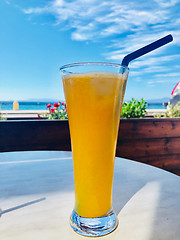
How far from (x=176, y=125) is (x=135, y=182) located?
2.05 metres

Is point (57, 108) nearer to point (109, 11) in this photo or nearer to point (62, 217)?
point (62, 217)

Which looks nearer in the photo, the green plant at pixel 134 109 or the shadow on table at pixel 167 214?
the shadow on table at pixel 167 214

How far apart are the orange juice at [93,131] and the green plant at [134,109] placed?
2.14m

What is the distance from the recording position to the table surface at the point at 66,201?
0.36 metres

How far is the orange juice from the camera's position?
392 millimetres

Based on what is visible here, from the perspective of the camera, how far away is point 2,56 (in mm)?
46625

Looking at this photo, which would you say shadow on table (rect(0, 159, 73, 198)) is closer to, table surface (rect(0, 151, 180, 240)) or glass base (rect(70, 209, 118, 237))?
table surface (rect(0, 151, 180, 240))

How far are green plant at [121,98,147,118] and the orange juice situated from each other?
7.03ft

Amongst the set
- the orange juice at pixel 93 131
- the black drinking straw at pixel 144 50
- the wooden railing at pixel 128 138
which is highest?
the black drinking straw at pixel 144 50

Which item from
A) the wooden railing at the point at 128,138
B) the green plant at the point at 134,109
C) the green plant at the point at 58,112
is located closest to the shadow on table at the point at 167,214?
the wooden railing at the point at 128,138

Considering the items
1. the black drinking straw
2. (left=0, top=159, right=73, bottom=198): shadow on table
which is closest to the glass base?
(left=0, top=159, right=73, bottom=198): shadow on table

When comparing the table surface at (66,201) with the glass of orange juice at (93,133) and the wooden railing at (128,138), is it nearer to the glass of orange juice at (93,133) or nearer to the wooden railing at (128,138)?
the glass of orange juice at (93,133)

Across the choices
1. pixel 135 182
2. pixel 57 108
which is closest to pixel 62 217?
pixel 135 182

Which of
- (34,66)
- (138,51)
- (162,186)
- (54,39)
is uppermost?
(54,39)
